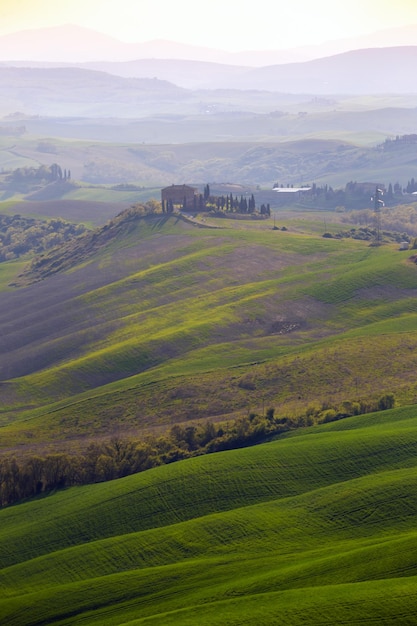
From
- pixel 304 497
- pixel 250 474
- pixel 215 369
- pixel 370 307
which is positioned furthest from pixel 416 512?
pixel 370 307

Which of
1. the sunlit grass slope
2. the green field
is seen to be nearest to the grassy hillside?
the green field

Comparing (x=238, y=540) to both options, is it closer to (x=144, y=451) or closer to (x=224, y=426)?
(x=144, y=451)

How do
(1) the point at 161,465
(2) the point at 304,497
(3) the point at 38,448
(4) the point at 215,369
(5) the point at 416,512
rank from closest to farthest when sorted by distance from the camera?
(5) the point at 416,512
(2) the point at 304,497
(1) the point at 161,465
(3) the point at 38,448
(4) the point at 215,369

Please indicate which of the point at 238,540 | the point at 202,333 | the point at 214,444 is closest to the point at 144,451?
the point at 214,444

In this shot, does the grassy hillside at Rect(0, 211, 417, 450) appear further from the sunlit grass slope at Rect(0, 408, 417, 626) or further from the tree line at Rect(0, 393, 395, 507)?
the sunlit grass slope at Rect(0, 408, 417, 626)

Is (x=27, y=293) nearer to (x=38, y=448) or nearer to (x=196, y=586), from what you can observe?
(x=38, y=448)

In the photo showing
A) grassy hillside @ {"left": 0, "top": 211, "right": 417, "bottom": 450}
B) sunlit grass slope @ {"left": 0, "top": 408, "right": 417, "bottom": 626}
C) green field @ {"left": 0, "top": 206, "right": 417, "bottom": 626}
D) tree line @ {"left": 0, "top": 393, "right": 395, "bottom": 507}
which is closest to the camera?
sunlit grass slope @ {"left": 0, "top": 408, "right": 417, "bottom": 626}
